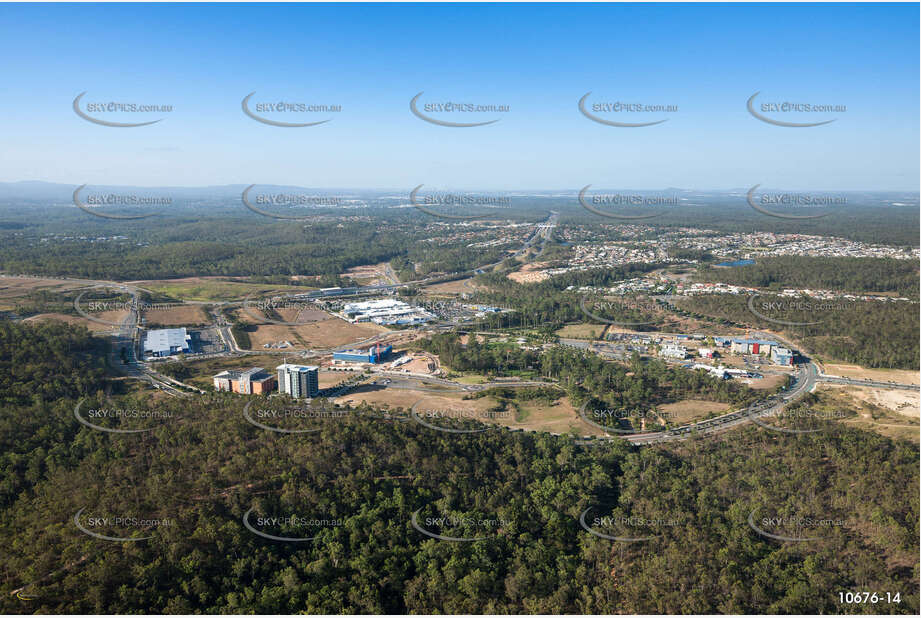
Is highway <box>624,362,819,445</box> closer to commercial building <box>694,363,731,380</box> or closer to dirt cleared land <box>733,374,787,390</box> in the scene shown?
dirt cleared land <box>733,374,787,390</box>

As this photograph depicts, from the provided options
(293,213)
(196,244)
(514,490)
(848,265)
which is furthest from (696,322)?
(293,213)

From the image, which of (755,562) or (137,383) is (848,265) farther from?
(137,383)

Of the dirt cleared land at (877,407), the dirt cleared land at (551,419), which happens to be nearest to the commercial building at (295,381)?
the dirt cleared land at (551,419)

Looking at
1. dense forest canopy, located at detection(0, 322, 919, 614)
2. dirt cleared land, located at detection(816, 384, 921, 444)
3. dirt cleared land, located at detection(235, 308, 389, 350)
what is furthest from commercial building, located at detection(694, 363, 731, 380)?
dirt cleared land, located at detection(235, 308, 389, 350)

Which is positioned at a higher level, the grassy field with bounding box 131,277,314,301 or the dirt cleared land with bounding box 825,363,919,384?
the grassy field with bounding box 131,277,314,301

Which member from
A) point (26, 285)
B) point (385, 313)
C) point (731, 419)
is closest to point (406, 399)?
point (731, 419)
